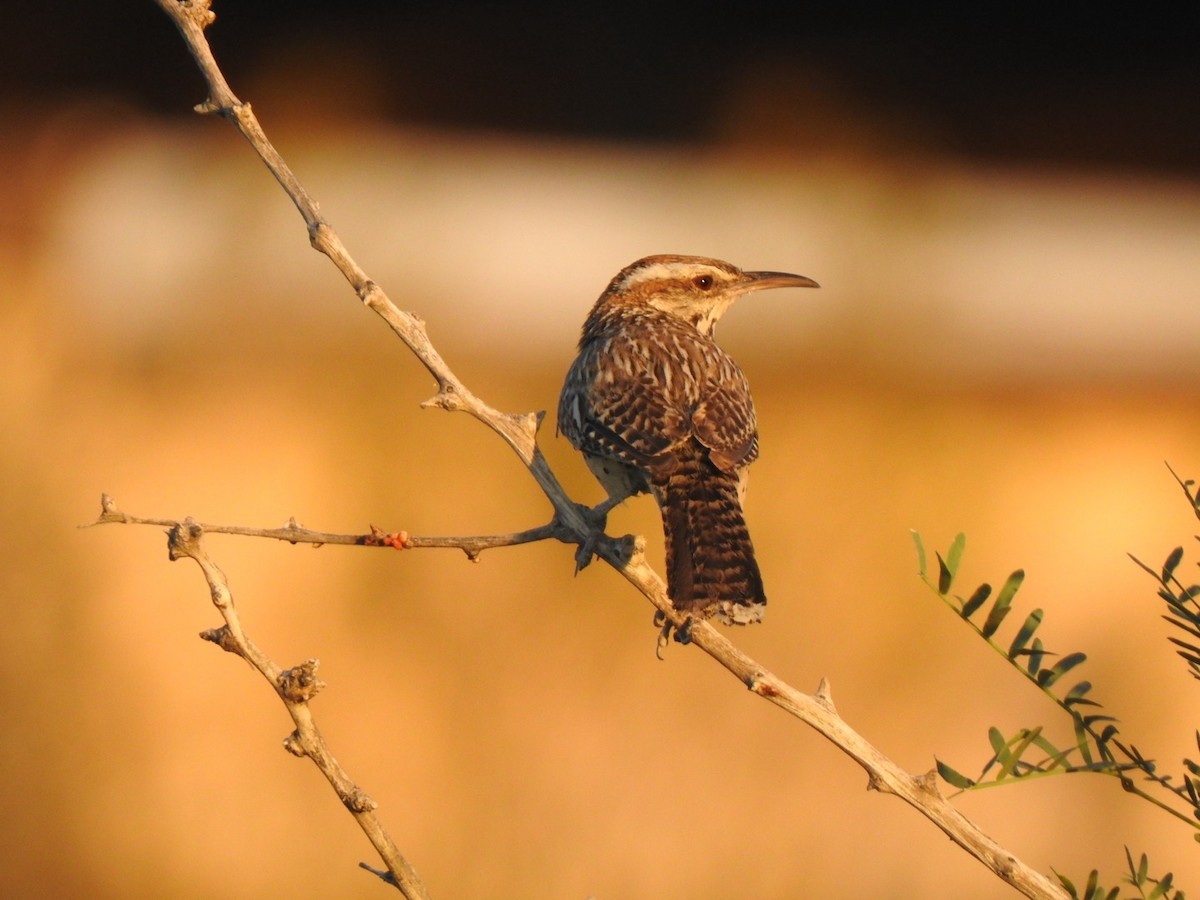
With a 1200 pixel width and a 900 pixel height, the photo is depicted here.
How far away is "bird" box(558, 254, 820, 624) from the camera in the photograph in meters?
2.68

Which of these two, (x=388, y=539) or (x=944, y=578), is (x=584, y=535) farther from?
(x=944, y=578)

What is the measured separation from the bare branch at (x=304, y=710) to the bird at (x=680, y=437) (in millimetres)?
865

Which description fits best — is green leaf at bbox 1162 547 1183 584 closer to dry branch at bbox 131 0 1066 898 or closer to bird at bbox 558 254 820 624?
dry branch at bbox 131 0 1066 898

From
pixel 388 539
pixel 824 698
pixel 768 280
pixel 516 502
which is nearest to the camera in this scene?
pixel 824 698

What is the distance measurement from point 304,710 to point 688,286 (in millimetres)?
2553

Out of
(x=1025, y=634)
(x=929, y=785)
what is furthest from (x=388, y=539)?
(x=1025, y=634)

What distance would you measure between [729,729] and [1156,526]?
83.4 inches

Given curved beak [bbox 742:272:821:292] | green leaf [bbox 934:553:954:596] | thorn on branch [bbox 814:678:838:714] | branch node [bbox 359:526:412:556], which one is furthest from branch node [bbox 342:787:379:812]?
curved beak [bbox 742:272:821:292]

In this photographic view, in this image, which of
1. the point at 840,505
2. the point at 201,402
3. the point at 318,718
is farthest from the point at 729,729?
the point at 201,402

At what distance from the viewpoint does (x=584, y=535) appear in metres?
2.52

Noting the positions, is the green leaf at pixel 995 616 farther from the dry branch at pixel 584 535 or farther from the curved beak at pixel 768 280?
the curved beak at pixel 768 280

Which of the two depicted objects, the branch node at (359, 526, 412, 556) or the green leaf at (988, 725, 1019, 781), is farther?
the branch node at (359, 526, 412, 556)

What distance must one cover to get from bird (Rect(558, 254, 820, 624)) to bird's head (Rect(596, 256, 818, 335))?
50 mm

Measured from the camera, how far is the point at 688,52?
6.34 metres
